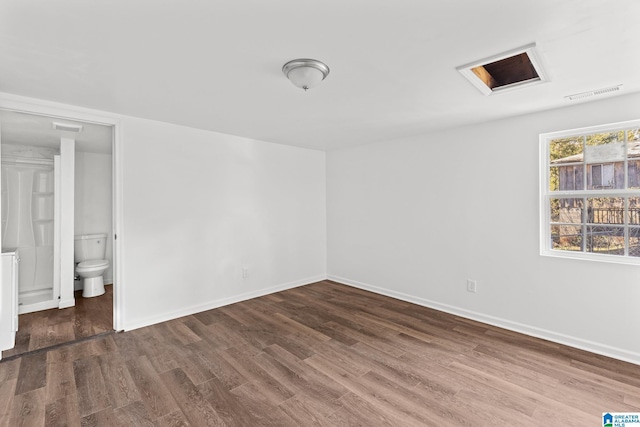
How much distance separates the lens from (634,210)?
2.67 m

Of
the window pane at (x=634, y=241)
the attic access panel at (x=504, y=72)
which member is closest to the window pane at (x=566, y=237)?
the window pane at (x=634, y=241)

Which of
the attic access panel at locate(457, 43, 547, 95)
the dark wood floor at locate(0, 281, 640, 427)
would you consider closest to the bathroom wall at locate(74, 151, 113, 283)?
the dark wood floor at locate(0, 281, 640, 427)

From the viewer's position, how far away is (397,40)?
179cm

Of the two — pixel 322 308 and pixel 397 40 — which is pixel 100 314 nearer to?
pixel 322 308

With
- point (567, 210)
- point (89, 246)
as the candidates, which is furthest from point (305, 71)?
point (89, 246)

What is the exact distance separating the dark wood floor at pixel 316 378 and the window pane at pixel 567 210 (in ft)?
4.02

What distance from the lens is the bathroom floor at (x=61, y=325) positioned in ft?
9.67

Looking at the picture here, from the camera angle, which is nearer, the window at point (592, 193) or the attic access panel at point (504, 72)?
the attic access panel at point (504, 72)

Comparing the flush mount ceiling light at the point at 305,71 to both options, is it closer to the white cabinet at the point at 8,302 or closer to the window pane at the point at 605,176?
the window pane at the point at 605,176

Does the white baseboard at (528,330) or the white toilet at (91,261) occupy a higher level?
the white toilet at (91,261)

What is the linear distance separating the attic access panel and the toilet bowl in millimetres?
5149

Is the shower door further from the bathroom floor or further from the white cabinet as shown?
the white cabinet

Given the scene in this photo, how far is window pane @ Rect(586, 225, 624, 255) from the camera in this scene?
9.01 feet

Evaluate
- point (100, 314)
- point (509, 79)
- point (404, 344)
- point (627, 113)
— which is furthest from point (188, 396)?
point (627, 113)
